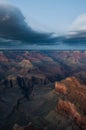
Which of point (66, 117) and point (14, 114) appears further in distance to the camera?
point (14, 114)

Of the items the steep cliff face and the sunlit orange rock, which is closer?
the steep cliff face

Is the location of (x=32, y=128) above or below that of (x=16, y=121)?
above

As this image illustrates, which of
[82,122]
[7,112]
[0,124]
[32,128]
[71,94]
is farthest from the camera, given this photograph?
[7,112]

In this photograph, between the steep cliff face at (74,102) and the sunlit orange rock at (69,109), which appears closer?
the steep cliff face at (74,102)

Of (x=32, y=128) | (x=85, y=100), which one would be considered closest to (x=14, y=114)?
(x=85, y=100)

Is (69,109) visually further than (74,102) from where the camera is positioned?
No

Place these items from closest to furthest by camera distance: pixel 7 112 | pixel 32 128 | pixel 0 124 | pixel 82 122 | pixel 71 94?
1. pixel 32 128
2. pixel 82 122
3. pixel 0 124
4. pixel 71 94
5. pixel 7 112

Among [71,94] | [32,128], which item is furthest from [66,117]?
[32,128]

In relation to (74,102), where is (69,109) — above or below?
below

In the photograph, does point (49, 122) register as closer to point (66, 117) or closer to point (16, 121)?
point (66, 117)

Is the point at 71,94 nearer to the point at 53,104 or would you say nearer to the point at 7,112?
the point at 53,104
